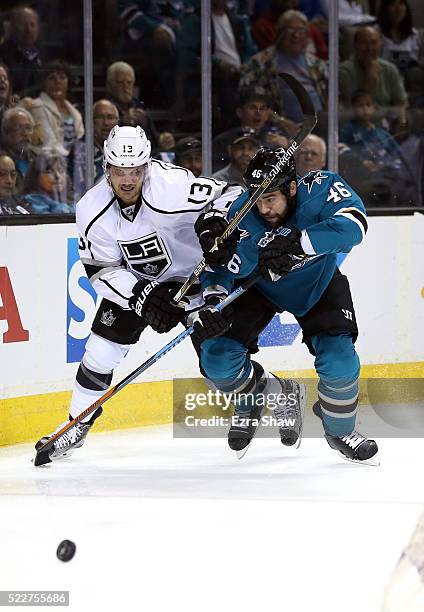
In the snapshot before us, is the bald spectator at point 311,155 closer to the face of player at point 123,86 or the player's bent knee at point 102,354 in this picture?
the face of player at point 123,86

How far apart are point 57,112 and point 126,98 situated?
350mm

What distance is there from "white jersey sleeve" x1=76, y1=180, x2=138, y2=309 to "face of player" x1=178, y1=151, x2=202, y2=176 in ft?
4.33

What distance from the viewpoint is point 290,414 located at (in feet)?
14.3

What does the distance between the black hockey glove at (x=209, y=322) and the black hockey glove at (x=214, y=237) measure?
13 cm

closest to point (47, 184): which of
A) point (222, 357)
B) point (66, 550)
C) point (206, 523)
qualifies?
point (222, 357)

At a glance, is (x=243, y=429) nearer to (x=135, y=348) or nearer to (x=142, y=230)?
(x=135, y=348)

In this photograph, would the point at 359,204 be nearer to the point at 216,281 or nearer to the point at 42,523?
the point at 216,281

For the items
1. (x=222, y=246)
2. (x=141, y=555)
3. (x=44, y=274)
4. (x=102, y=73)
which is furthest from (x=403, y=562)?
(x=102, y=73)

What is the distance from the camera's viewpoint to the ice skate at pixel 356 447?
4.04 metres

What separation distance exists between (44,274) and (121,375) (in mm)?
500

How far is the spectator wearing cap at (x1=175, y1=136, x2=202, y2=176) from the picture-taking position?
523cm

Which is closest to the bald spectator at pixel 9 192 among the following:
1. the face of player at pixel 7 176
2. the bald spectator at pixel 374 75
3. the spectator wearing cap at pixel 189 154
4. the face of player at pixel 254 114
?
the face of player at pixel 7 176

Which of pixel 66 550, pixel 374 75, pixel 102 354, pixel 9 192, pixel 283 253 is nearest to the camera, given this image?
pixel 66 550

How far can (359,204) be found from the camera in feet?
12.4
